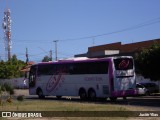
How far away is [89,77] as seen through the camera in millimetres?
35406

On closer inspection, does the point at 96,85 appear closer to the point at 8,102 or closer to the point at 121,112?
the point at 8,102

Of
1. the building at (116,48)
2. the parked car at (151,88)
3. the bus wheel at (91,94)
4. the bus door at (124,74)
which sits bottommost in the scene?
the bus wheel at (91,94)

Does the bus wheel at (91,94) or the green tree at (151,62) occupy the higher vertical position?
the green tree at (151,62)

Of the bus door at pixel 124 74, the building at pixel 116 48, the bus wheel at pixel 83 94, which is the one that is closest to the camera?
the bus door at pixel 124 74

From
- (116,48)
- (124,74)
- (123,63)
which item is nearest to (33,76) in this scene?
(124,74)

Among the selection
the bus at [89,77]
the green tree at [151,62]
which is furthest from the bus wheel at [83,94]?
the green tree at [151,62]

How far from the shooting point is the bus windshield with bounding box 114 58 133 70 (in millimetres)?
33312

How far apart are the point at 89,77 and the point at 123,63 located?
11.0ft

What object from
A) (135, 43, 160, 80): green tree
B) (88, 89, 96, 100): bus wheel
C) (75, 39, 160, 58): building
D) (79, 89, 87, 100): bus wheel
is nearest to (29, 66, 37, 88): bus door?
(79, 89, 87, 100): bus wheel

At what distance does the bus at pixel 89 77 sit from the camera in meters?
33.3

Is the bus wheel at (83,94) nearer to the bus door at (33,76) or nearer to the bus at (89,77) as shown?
the bus at (89,77)

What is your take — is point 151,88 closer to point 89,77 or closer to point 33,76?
point 33,76

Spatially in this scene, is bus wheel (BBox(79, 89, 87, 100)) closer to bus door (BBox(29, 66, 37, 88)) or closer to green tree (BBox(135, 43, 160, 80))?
bus door (BBox(29, 66, 37, 88))

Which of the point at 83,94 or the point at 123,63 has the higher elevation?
the point at 123,63
